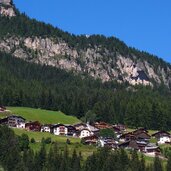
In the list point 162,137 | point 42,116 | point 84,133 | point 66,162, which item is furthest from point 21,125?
point 66,162

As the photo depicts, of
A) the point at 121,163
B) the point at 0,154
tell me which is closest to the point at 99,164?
the point at 121,163

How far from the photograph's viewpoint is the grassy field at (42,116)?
7254 inches

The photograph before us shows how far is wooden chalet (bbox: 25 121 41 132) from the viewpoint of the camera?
166500 millimetres

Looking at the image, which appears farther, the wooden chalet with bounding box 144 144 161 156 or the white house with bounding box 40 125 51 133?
the white house with bounding box 40 125 51 133

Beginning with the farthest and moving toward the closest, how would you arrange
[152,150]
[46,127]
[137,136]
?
[46,127], [137,136], [152,150]

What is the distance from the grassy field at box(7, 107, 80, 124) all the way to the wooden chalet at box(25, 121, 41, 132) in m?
11.7

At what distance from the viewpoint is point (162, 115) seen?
195m

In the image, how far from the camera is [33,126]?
169m

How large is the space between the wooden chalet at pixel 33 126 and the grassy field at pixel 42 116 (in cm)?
1166

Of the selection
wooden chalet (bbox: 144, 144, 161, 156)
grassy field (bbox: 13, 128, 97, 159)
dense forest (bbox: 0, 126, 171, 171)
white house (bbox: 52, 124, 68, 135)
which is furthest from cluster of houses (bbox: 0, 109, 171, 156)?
dense forest (bbox: 0, 126, 171, 171)

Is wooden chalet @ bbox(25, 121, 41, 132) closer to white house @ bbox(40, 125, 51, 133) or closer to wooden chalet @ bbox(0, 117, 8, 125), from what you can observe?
white house @ bbox(40, 125, 51, 133)

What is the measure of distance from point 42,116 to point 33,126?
64.8 ft

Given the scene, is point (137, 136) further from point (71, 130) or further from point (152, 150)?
point (71, 130)

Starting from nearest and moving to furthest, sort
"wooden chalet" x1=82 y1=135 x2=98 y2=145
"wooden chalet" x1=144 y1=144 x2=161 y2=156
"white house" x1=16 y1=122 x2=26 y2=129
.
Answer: "wooden chalet" x1=144 y1=144 x2=161 y2=156
"wooden chalet" x1=82 y1=135 x2=98 y2=145
"white house" x1=16 y1=122 x2=26 y2=129
